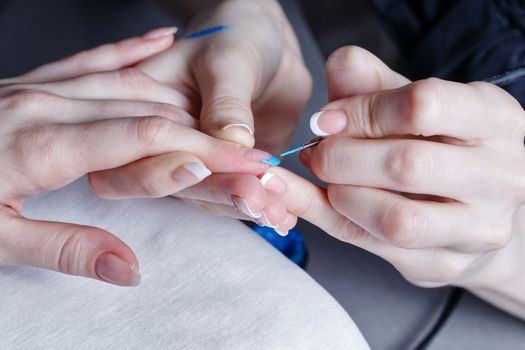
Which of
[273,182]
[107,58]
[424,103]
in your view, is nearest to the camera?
[424,103]

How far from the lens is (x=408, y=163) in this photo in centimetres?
58

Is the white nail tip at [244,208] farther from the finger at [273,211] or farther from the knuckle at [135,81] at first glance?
the knuckle at [135,81]

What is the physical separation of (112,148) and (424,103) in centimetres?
35

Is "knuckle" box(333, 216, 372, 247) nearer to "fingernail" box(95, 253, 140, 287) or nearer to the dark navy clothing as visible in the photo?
"fingernail" box(95, 253, 140, 287)

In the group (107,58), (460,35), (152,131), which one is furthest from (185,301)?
(460,35)

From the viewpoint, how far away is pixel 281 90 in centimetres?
101

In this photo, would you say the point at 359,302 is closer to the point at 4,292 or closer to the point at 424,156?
the point at 424,156

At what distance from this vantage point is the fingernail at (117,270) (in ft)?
1.96

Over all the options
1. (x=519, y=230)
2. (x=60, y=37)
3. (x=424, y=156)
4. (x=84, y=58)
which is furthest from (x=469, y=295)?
(x=60, y=37)

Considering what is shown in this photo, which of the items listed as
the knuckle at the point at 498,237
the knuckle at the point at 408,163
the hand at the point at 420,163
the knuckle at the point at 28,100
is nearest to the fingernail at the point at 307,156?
the hand at the point at 420,163

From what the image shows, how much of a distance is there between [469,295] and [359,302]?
155 millimetres

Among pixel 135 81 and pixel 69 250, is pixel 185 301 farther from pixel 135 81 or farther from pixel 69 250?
pixel 135 81

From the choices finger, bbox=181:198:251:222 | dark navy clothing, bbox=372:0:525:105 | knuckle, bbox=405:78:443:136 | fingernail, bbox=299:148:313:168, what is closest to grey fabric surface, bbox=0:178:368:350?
finger, bbox=181:198:251:222

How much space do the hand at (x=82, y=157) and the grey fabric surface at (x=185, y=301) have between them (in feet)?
0.12
